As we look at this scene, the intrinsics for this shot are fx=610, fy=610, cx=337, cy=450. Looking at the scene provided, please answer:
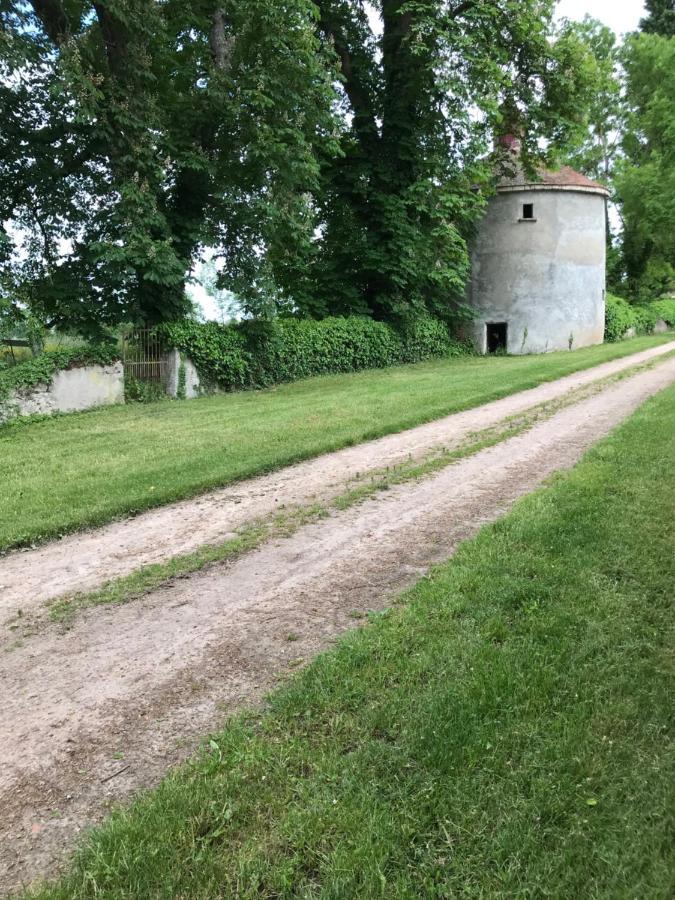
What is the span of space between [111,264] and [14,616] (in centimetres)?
1201

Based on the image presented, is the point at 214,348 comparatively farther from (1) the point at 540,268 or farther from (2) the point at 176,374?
(1) the point at 540,268

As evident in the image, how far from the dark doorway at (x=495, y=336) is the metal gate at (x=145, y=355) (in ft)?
57.9

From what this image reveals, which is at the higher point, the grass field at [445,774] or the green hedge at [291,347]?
the green hedge at [291,347]

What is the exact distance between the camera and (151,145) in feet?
48.1

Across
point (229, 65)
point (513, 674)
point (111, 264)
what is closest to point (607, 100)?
point (229, 65)

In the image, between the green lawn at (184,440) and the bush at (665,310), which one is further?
the bush at (665,310)

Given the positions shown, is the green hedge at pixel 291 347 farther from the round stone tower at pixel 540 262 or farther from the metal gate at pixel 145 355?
the round stone tower at pixel 540 262

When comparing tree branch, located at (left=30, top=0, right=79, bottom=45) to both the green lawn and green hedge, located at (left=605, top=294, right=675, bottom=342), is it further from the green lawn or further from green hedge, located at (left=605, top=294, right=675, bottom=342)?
green hedge, located at (left=605, top=294, right=675, bottom=342)

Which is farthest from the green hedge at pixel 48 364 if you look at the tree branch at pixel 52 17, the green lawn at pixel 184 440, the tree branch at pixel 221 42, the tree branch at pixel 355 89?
the tree branch at pixel 355 89

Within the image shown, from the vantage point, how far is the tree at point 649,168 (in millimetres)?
34938

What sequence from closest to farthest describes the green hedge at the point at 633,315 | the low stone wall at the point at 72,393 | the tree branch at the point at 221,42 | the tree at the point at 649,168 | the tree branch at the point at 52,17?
the low stone wall at the point at 72,393 → the tree branch at the point at 52,17 → the tree branch at the point at 221,42 → the green hedge at the point at 633,315 → the tree at the point at 649,168

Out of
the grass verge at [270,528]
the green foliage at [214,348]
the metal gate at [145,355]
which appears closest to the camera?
the grass verge at [270,528]

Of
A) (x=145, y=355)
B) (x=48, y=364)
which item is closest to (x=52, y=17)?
(x=145, y=355)

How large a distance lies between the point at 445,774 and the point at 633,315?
124 ft
